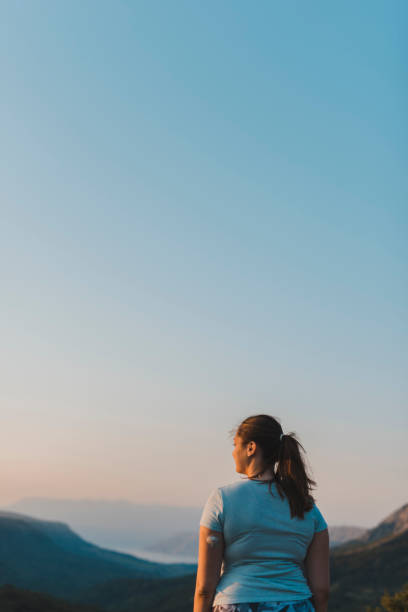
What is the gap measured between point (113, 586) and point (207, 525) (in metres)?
83.4

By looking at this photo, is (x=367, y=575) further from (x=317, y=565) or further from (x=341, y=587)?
(x=317, y=565)

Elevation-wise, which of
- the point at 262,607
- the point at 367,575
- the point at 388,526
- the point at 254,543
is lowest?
the point at 262,607

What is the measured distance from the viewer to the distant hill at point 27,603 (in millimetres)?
36938

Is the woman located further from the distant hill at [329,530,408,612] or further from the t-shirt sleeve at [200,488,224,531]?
the distant hill at [329,530,408,612]

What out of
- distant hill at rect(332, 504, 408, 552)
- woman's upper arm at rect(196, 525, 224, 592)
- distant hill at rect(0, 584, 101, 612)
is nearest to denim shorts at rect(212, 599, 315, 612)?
woman's upper arm at rect(196, 525, 224, 592)

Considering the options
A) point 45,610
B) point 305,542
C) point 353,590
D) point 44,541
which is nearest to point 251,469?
point 305,542

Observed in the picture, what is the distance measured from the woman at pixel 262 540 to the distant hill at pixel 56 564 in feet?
266

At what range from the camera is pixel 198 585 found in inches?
128

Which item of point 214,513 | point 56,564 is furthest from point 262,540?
point 56,564

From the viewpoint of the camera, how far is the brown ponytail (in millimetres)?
3342

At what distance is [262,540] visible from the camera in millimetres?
3229

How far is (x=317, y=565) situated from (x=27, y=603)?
40365mm

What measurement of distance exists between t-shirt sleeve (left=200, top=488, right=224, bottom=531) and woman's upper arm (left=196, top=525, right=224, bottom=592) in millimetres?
25

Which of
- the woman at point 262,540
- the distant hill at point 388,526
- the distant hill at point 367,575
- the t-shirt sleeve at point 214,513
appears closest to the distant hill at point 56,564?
the distant hill at point 367,575
